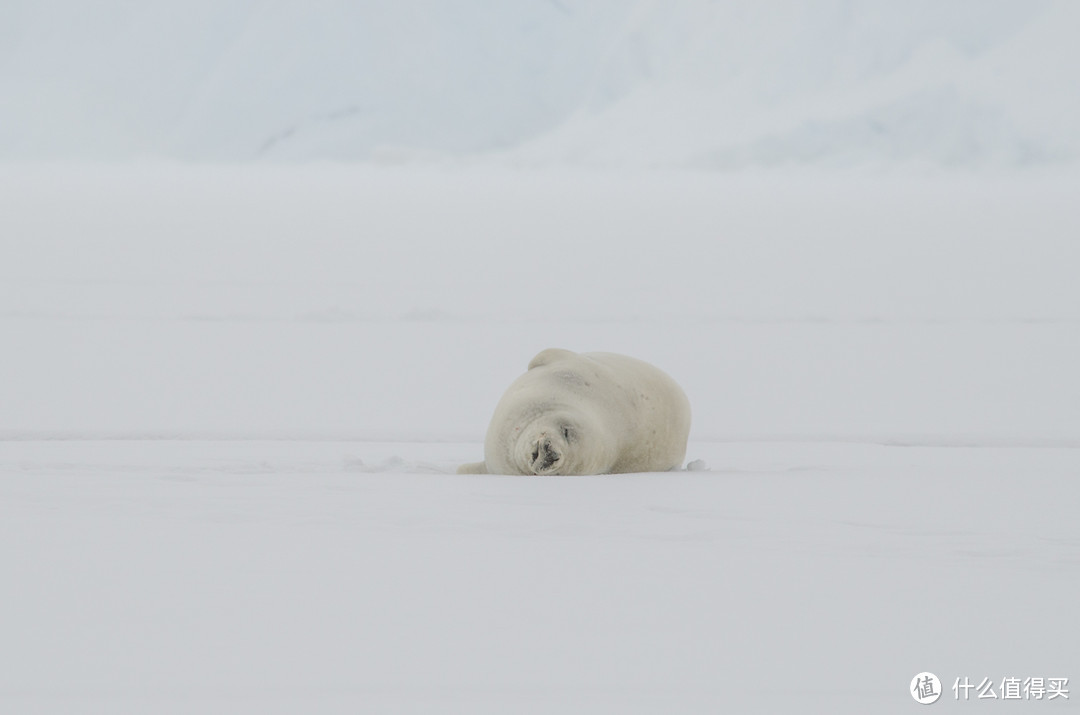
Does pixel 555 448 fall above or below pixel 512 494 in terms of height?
above

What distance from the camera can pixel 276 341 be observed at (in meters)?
7.48

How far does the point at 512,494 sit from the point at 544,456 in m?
0.38

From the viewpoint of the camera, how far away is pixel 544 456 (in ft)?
12.2

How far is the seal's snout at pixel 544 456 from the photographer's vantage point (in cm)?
371

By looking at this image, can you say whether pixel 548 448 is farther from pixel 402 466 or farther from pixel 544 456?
pixel 402 466

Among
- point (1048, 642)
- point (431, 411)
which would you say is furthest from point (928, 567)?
point (431, 411)

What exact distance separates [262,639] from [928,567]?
1.36m

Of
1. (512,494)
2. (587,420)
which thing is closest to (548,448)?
(587,420)

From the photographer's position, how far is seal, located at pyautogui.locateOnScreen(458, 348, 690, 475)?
3.75 metres

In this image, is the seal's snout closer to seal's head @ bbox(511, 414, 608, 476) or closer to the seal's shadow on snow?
seal's head @ bbox(511, 414, 608, 476)

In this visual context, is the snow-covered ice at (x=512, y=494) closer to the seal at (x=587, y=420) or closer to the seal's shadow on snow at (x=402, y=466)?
the seal's shadow on snow at (x=402, y=466)

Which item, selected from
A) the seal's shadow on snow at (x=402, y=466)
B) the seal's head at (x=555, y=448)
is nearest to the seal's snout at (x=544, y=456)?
the seal's head at (x=555, y=448)

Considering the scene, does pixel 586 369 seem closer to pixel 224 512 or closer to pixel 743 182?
pixel 224 512

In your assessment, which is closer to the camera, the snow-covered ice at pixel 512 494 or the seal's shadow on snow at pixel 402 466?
the snow-covered ice at pixel 512 494
